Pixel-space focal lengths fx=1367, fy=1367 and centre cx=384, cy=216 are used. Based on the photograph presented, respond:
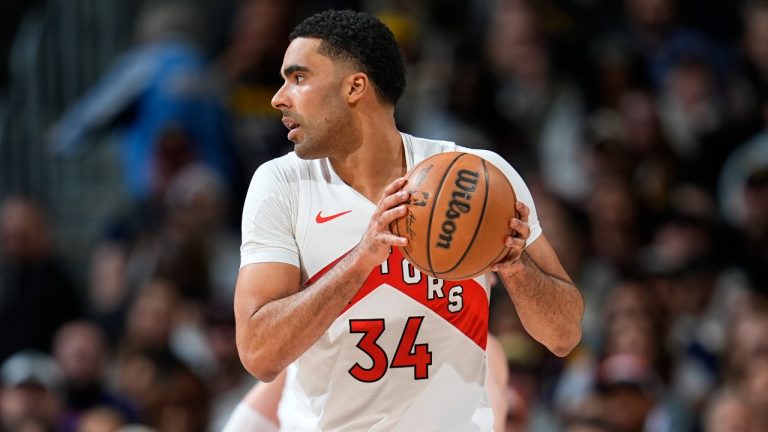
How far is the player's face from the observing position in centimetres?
489

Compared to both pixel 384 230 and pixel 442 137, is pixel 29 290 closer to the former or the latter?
pixel 442 137

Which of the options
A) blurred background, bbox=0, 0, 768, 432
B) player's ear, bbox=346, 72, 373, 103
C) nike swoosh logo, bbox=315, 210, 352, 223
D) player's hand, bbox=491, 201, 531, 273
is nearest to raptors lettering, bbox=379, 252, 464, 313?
nike swoosh logo, bbox=315, 210, 352, 223

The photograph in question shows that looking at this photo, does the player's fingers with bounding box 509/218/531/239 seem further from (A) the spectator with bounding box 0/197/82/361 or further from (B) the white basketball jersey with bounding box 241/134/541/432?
(A) the spectator with bounding box 0/197/82/361

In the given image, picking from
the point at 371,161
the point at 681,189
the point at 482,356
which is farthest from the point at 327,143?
the point at 681,189

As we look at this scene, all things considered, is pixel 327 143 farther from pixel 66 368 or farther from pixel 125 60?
pixel 125 60

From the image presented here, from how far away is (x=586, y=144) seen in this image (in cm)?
1059

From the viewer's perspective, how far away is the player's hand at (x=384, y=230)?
14.5 feet

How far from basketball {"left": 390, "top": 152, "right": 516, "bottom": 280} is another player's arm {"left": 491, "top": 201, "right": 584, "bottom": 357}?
0.07 metres

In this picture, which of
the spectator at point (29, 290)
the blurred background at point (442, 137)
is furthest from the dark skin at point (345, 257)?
the spectator at point (29, 290)

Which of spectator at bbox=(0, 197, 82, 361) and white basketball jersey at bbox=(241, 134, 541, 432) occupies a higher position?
white basketball jersey at bbox=(241, 134, 541, 432)

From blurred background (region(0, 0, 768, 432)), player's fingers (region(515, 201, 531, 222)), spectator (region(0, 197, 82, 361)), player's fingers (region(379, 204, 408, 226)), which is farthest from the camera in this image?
spectator (region(0, 197, 82, 361))

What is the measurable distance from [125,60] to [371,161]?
283 inches

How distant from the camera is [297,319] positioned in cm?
460

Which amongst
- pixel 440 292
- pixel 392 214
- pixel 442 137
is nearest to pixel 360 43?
pixel 392 214
